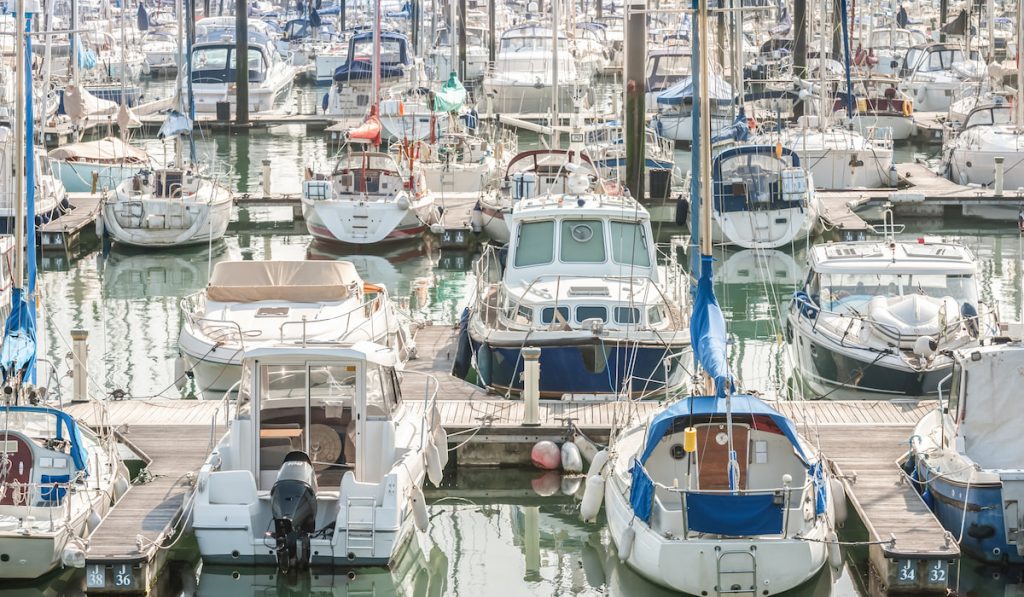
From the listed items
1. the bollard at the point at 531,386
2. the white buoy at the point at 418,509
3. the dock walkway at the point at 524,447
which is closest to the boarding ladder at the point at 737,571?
the dock walkway at the point at 524,447

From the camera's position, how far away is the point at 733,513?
1436 centimetres

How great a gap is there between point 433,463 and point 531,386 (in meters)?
2.06

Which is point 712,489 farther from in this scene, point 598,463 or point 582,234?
point 582,234

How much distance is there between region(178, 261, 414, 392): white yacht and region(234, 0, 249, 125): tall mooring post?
Answer: 25644mm

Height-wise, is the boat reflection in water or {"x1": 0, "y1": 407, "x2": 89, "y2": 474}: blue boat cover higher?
{"x1": 0, "y1": 407, "x2": 89, "y2": 474}: blue boat cover

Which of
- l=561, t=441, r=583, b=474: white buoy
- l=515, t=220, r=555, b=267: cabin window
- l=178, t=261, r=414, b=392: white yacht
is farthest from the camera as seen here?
l=515, t=220, r=555, b=267: cabin window

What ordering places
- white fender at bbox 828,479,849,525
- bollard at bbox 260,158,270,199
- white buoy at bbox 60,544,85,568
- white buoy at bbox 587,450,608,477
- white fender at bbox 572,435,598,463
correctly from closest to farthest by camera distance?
white buoy at bbox 60,544,85,568, white fender at bbox 828,479,849,525, white buoy at bbox 587,450,608,477, white fender at bbox 572,435,598,463, bollard at bbox 260,158,270,199

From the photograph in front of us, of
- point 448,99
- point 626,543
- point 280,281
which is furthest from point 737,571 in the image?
point 448,99

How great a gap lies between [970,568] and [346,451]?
240 inches

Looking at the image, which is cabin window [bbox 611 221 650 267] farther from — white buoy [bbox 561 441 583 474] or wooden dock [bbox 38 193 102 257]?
wooden dock [bbox 38 193 102 257]

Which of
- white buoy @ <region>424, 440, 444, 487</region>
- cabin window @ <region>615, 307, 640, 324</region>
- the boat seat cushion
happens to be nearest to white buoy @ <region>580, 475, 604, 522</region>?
white buoy @ <region>424, 440, 444, 487</region>

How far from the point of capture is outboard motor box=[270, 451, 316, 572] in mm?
15000

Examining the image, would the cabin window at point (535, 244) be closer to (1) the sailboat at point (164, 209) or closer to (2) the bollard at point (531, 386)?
(2) the bollard at point (531, 386)

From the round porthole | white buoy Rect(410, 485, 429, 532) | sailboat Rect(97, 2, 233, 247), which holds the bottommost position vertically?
white buoy Rect(410, 485, 429, 532)
